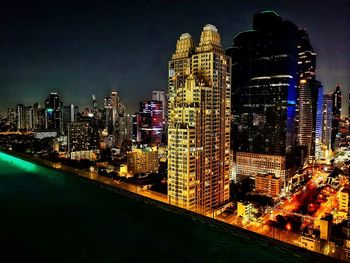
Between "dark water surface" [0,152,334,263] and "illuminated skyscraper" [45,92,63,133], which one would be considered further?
"illuminated skyscraper" [45,92,63,133]

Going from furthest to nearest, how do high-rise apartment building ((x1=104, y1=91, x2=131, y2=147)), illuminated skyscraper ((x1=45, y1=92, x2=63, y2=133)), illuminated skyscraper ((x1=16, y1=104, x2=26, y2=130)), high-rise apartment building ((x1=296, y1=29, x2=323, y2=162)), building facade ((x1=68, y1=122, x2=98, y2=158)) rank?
illuminated skyscraper ((x1=16, y1=104, x2=26, y2=130)) → illuminated skyscraper ((x1=45, y1=92, x2=63, y2=133)) → high-rise apartment building ((x1=104, y1=91, x2=131, y2=147)) → high-rise apartment building ((x1=296, y1=29, x2=323, y2=162)) → building facade ((x1=68, y1=122, x2=98, y2=158))

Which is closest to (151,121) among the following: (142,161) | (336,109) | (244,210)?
(142,161)

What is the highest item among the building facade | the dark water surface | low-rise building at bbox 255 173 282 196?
the building facade

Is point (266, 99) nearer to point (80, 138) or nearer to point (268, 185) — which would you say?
point (268, 185)

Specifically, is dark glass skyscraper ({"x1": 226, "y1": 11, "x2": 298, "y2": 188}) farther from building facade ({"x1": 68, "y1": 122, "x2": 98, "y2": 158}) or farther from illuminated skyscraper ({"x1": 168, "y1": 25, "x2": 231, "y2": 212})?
building facade ({"x1": 68, "y1": 122, "x2": 98, "y2": 158})

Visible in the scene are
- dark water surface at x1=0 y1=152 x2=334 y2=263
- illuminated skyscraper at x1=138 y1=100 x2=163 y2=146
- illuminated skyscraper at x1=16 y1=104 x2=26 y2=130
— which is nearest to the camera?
dark water surface at x1=0 y1=152 x2=334 y2=263

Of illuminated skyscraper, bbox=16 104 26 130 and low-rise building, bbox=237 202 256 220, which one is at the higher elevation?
illuminated skyscraper, bbox=16 104 26 130

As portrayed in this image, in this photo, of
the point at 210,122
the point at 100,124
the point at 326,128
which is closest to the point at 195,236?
the point at 210,122

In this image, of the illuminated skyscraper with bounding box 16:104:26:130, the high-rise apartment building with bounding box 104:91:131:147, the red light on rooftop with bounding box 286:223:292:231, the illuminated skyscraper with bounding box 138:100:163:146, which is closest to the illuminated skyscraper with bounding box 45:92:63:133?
the illuminated skyscraper with bounding box 16:104:26:130
